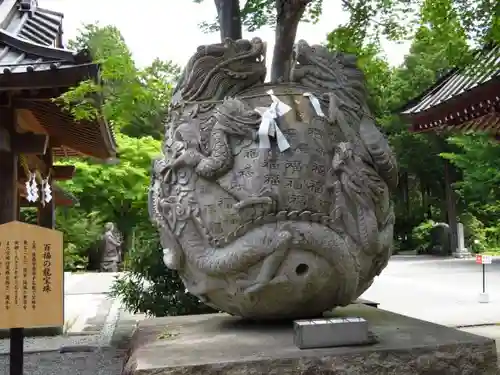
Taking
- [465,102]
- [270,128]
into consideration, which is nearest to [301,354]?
[270,128]

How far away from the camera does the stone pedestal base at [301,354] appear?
307cm

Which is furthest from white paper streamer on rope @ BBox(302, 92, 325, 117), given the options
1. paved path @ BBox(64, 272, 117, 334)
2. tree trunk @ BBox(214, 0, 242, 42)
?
paved path @ BBox(64, 272, 117, 334)

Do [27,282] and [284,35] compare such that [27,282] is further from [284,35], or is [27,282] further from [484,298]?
[484,298]

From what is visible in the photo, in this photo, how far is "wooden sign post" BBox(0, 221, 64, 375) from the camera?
4137 mm

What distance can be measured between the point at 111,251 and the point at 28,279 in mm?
17552

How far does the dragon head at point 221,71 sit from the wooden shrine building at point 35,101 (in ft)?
4.85

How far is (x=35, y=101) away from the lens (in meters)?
6.39

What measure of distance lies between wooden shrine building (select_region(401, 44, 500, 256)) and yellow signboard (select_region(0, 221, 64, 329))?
4.23m

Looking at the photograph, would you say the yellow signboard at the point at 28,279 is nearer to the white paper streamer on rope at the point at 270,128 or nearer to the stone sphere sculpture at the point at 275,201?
the stone sphere sculpture at the point at 275,201

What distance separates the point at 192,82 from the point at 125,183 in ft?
50.3

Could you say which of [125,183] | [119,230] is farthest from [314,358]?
[119,230]

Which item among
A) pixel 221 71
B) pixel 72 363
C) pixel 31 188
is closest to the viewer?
pixel 221 71

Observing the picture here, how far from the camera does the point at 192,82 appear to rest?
413 cm

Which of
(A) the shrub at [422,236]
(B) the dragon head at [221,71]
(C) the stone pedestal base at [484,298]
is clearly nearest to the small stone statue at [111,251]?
(A) the shrub at [422,236]
